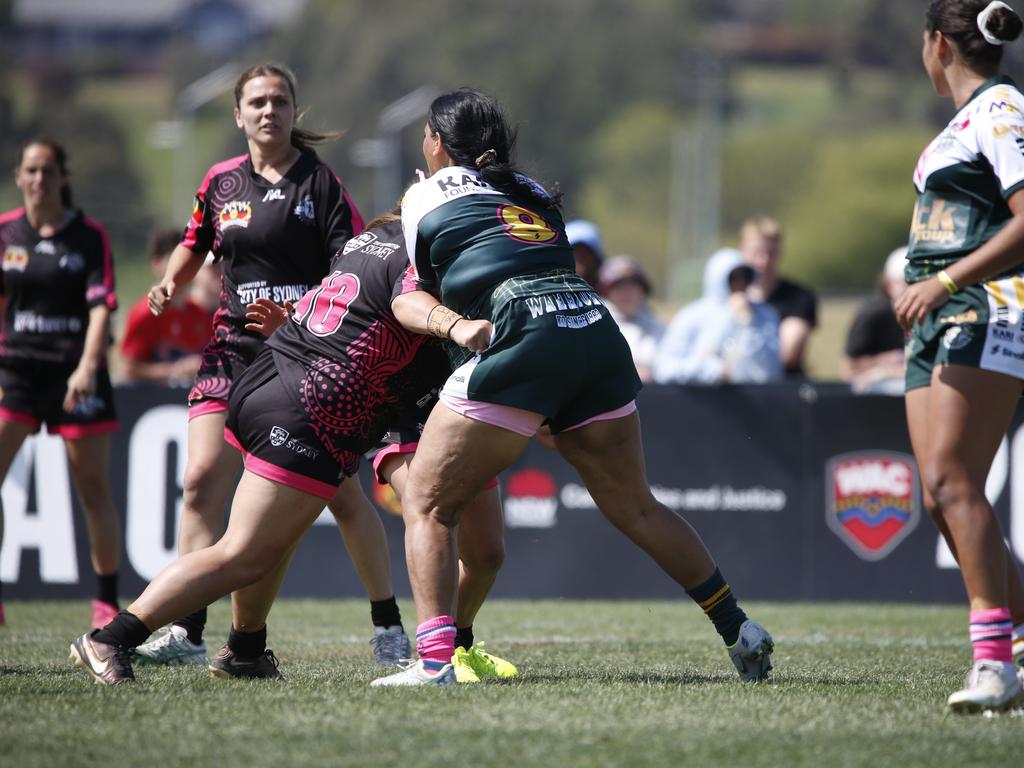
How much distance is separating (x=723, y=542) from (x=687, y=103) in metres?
59.4

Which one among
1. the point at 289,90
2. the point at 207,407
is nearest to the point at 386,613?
the point at 207,407

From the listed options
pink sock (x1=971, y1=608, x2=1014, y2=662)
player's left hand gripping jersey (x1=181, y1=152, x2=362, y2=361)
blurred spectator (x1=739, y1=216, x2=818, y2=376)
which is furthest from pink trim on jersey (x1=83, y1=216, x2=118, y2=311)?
blurred spectator (x1=739, y1=216, x2=818, y2=376)

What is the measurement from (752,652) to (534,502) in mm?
4404

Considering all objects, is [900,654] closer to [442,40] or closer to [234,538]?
[234,538]

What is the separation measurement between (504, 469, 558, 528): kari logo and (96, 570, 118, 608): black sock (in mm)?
2746

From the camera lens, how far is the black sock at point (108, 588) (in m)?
7.56

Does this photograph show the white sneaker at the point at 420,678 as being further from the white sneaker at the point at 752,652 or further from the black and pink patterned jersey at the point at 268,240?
the black and pink patterned jersey at the point at 268,240

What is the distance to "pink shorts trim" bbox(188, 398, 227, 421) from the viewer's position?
5980 millimetres

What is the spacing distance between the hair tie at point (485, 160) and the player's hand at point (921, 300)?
1433mm

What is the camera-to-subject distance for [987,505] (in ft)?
14.4

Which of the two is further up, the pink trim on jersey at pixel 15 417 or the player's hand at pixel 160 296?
the player's hand at pixel 160 296

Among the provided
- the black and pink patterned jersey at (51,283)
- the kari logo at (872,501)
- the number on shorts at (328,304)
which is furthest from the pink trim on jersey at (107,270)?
the kari logo at (872,501)

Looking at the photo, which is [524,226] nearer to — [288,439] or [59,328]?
[288,439]

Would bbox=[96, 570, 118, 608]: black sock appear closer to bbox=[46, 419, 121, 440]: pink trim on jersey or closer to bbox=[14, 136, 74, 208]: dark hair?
bbox=[46, 419, 121, 440]: pink trim on jersey
